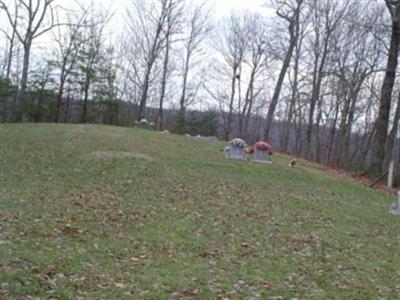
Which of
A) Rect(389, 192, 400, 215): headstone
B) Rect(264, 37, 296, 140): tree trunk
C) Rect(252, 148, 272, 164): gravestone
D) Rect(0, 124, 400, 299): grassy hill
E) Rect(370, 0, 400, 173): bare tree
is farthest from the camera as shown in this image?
Rect(264, 37, 296, 140): tree trunk

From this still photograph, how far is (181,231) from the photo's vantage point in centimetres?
843

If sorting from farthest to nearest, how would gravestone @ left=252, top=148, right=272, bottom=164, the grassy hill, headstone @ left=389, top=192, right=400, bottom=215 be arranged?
gravestone @ left=252, top=148, right=272, bottom=164, headstone @ left=389, top=192, right=400, bottom=215, the grassy hill

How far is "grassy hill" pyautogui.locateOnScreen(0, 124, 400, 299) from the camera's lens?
591 centimetres

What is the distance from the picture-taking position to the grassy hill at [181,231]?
5.91 metres

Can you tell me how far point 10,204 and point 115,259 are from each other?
3.22 m

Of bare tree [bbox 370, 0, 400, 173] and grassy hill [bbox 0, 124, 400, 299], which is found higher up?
bare tree [bbox 370, 0, 400, 173]

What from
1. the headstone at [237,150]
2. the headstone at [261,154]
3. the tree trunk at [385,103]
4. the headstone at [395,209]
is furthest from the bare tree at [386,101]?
the headstone at [395,209]

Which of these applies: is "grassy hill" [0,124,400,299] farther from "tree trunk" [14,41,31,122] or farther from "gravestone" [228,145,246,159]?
"tree trunk" [14,41,31,122]

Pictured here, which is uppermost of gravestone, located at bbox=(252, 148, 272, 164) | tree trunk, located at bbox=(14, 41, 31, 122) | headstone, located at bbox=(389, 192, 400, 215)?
tree trunk, located at bbox=(14, 41, 31, 122)

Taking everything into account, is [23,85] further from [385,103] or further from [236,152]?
[385,103]

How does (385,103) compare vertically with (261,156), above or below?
above

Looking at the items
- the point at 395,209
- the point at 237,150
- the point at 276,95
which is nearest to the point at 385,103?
the point at 237,150

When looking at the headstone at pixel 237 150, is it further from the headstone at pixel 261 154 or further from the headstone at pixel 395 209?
the headstone at pixel 395 209

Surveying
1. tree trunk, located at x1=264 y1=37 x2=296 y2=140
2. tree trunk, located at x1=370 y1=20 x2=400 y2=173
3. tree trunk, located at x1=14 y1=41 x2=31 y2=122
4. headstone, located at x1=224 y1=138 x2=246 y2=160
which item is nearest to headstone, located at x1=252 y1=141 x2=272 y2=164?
headstone, located at x1=224 y1=138 x2=246 y2=160
